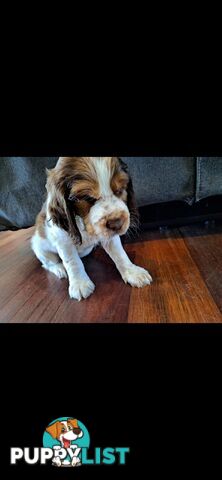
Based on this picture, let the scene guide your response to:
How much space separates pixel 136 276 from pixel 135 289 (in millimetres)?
62

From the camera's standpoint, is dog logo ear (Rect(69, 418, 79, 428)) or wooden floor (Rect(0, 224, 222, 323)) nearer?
dog logo ear (Rect(69, 418, 79, 428))

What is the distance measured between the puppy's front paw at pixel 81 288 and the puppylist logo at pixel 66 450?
0.43 metres

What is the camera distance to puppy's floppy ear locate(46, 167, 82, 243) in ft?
2.94

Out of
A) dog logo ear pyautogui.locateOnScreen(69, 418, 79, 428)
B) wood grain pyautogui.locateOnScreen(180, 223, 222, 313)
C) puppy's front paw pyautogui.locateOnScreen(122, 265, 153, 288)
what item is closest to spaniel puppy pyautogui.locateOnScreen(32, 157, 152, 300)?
puppy's front paw pyautogui.locateOnScreen(122, 265, 153, 288)

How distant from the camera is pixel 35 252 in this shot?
123 cm

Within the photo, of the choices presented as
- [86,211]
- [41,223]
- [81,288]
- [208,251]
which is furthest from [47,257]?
[208,251]

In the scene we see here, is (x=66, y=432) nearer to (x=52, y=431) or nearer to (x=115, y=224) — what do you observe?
(x=52, y=431)

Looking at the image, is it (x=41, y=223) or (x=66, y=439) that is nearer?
(x=66, y=439)

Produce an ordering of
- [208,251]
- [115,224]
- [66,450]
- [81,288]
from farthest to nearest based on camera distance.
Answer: [208,251]
[81,288]
[115,224]
[66,450]

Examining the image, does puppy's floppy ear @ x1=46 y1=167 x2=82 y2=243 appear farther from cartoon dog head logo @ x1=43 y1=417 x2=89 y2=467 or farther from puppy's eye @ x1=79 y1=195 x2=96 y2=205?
cartoon dog head logo @ x1=43 y1=417 x2=89 y2=467

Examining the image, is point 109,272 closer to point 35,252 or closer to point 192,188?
point 35,252

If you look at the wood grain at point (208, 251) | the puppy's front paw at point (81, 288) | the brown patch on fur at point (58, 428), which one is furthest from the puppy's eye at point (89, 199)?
the brown patch on fur at point (58, 428)

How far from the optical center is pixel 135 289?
958 millimetres

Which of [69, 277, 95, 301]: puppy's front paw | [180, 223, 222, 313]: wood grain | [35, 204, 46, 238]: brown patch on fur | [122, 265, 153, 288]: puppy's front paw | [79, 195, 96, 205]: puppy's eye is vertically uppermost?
[79, 195, 96, 205]: puppy's eye
